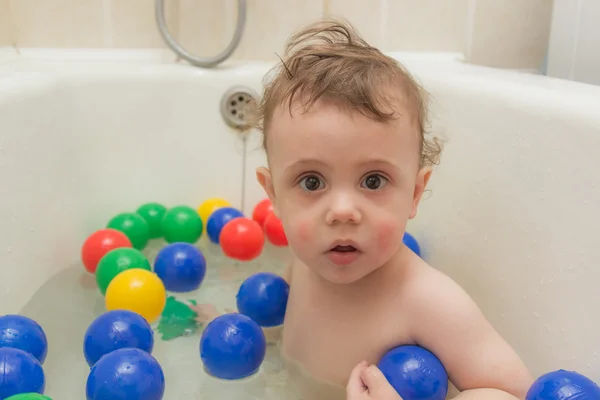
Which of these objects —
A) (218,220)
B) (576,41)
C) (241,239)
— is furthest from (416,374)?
(576,41)

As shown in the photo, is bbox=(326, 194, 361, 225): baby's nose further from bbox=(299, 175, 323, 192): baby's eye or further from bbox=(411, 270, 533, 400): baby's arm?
bbox=(411, 270, 533, 400): baby's arm

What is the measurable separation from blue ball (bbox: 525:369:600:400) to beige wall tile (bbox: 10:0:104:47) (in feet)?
4.47

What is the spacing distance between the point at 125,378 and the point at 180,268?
44 cm

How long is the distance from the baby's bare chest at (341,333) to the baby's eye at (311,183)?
0.19 meters

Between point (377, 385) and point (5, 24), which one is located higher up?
point (5, 24)

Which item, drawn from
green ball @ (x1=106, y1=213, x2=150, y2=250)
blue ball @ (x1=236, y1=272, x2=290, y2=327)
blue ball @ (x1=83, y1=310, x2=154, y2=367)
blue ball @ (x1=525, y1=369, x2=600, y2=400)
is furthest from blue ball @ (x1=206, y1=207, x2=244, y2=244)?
blue ball @ (x1=525, y1=369, x2=600, y2=400)

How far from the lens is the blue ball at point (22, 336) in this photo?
87 centimetres

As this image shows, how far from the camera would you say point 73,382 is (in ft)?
3.11

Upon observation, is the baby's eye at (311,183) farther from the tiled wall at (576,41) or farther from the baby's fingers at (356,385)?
the tiled wall at (576,41)

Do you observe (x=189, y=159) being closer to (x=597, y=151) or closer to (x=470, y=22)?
(x=470, y=22)

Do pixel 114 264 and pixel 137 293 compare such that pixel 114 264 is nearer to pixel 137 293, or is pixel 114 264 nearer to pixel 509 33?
pixel 137 293

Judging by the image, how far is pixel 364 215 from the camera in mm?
740

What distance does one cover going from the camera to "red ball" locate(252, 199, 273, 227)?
1.50 m

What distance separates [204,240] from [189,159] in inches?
7.5
